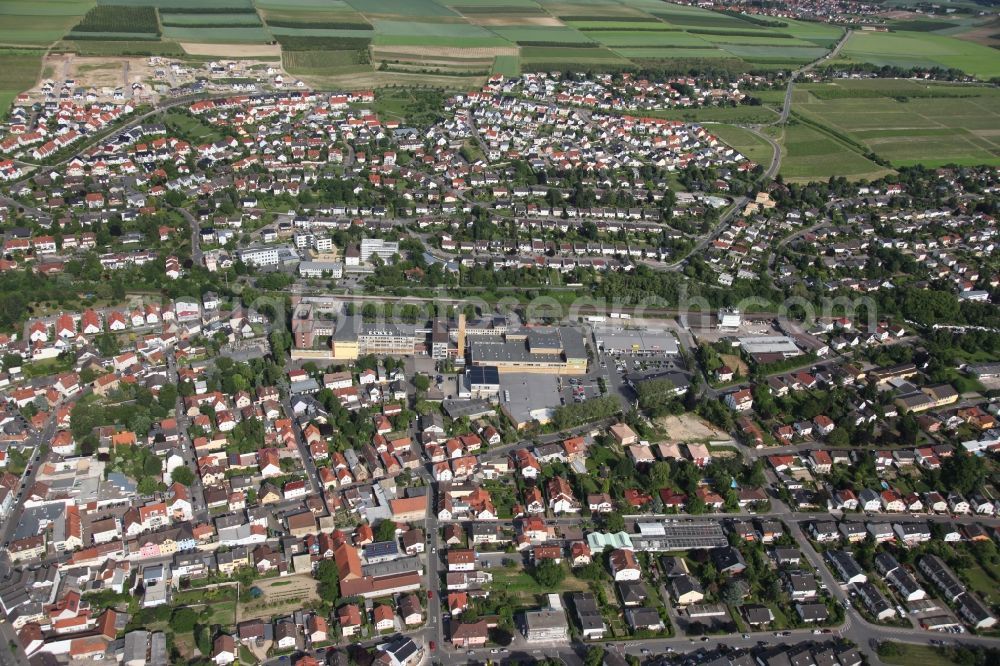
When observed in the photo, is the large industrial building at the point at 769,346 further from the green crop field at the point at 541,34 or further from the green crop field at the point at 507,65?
the green crop field at the point at 541,34

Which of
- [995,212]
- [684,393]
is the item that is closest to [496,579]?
[684,393]

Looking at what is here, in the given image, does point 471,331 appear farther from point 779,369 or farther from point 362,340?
point 779,369

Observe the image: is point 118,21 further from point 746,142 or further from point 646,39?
point 746,142

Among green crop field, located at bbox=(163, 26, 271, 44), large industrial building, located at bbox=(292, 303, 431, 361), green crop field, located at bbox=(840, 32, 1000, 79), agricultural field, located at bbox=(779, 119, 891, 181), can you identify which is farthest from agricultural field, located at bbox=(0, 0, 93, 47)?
green crop field, located at bbox=(840, 32, 1000, 79)

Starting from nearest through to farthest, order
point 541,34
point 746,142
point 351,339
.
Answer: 1. point 351,339
2. point 746,142
3. point 541,34

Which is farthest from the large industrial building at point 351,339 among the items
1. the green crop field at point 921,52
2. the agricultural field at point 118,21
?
the green crop field at point 921,52

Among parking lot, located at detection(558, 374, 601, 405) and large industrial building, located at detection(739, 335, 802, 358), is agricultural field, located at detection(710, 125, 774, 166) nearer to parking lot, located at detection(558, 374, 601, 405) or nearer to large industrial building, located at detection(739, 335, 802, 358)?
large industrial building, located at detection(739, 335, 802, 358)

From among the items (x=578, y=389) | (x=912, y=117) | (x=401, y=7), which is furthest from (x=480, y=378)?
(x=401, y=7)
